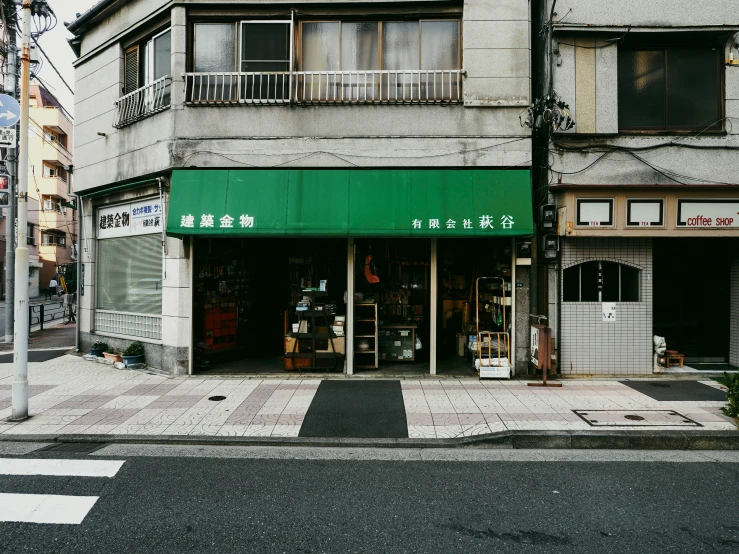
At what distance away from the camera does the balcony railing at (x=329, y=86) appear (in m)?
10.4

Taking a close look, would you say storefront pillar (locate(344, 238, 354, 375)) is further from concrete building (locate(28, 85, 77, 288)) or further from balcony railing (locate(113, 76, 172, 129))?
concrete building (locate(28, 85, 77, 288))

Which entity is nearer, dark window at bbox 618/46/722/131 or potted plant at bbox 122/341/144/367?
dark window at bbox 618/46/722/131

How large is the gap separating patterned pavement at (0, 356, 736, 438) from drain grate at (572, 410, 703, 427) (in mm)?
16

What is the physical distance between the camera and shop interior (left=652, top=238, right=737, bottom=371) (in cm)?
1129

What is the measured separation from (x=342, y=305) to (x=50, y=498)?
7.57 metres

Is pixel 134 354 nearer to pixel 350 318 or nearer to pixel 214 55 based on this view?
pixel 350 318

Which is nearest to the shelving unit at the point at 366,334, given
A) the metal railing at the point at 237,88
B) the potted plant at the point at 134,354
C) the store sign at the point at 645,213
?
the metal railing at the point at 237,88

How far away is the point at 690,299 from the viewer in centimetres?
1139

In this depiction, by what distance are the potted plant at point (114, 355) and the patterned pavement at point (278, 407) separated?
46.3 inches

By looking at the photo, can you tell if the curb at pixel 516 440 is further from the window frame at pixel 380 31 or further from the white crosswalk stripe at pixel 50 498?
the window frame at pixel 380 31

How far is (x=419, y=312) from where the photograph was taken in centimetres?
1272

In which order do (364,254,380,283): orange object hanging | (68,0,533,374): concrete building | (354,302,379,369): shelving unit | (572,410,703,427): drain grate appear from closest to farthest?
(572,410,703,427): drain grate < (68,0,533,374): concrete building < (354,302,379,369): shelving unit < (364,254,380,283): orange object hanging

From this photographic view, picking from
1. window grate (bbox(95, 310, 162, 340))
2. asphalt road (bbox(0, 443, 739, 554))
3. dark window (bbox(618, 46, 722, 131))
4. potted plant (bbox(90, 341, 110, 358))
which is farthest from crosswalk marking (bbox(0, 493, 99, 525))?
dark window (bbox(618, 46, 722, 131))

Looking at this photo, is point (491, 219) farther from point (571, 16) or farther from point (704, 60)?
point (704, 60)
